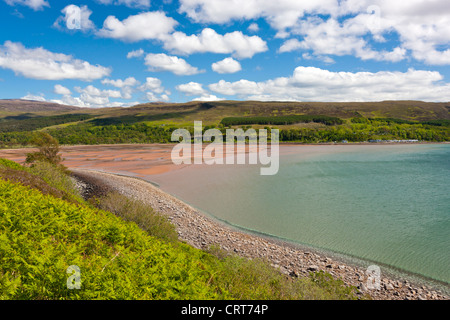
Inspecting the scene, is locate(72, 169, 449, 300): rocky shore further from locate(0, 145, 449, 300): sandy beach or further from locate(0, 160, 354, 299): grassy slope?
locate(0, 160, 354, 299): grassy slope

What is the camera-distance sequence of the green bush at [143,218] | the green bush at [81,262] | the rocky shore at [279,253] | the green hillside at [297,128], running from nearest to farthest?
the green bush at [81,262]
the rocky shore at [279,253]
the green bush at [143,218]
the green hillside at [297,128]

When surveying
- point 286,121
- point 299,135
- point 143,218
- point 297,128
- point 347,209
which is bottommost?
point 347,209

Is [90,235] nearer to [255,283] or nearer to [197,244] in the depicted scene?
[255,283]

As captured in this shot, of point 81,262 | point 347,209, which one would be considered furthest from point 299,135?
point 81,262

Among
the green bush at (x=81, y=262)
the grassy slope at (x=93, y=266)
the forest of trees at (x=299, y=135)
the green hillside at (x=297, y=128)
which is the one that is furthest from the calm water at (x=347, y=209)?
the green hillside at (x=297, y=128)

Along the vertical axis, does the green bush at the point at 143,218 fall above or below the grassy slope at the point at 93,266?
below

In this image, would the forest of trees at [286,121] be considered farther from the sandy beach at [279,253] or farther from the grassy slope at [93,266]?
the grassy slope at [93,266]

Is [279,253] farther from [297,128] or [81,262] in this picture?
[297,128]
